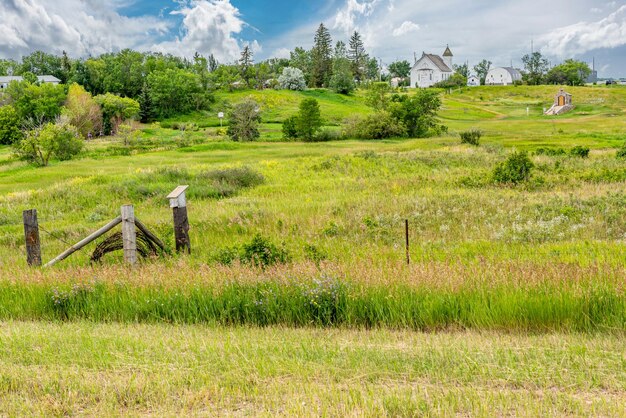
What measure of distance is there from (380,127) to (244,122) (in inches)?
715

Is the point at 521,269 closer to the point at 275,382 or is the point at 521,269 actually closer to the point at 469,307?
the point at 469,307

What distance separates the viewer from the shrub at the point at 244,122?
70.3 m

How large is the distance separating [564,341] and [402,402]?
3.00 metres

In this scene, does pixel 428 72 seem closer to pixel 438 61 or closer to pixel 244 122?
pixel 438 61

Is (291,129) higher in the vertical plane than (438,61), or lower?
lower

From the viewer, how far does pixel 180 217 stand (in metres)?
14.0

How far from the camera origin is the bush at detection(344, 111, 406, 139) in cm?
6569

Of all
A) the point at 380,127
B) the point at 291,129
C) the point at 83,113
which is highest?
the point at 83,113

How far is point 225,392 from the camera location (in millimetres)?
5363

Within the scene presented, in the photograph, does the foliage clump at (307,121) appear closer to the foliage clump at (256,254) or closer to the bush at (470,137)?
the bush at (470,137)

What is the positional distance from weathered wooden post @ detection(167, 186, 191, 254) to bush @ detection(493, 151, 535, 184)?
18118 mm

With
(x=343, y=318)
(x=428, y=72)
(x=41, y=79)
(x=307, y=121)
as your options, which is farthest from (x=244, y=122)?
(x=428, y=72)

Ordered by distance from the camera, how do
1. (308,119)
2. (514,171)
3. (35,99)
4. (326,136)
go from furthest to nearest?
(35,99)
(326,136)
(308,119)
(514,171)

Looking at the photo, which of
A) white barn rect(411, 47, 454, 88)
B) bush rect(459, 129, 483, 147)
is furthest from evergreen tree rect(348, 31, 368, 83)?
bush rect(459, 129, 483, 147)
